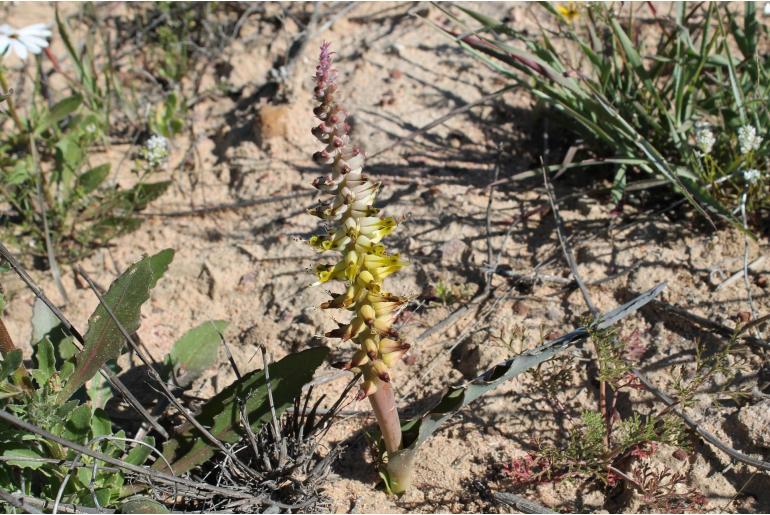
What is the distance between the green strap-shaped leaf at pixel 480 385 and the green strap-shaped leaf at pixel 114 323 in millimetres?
899

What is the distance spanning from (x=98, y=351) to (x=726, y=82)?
2825 millimetres

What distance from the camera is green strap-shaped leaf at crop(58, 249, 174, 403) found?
2.24 meters

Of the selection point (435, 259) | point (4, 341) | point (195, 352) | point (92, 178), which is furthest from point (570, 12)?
point (4, 341)

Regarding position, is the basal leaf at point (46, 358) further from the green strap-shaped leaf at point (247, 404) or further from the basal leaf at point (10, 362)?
the green strap-shaped leaf at point (247, 404)

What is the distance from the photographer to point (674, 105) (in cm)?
312

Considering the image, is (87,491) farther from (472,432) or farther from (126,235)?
(126,235)

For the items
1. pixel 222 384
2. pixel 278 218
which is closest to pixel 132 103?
pixel 278 218

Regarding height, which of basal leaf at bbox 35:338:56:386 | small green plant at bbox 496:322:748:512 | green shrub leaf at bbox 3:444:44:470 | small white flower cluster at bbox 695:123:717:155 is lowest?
small green plant at bbox 496:322:748:512

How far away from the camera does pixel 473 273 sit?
3.08m

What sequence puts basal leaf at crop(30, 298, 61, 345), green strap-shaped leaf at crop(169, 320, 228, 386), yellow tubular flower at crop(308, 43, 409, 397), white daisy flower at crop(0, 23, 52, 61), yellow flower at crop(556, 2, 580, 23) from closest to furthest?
yellow tubular flower at crop(308, 43, 409, 397)
basal leaf at crop(30, 298, 61, 345)
green strap-shaped leaf at crop(169, 320, 228, 386)
white daisy flower at crop(0, 23, 52, 61)
yellow flower at crop(556, 2, 580, 23)

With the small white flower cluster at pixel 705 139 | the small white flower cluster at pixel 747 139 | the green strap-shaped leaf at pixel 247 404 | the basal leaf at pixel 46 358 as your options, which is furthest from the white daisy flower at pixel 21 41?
the small white flower cluster at pixel 747 139

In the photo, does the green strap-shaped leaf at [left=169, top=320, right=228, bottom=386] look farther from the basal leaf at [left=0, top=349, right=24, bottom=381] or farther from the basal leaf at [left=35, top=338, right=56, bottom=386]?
the basal leaf at [left=0, top=349, right=24, bottom=381]

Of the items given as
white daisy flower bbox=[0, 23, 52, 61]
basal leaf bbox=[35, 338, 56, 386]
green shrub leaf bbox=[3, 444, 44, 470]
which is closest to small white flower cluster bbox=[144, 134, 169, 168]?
white daisy flower bbox=[0, 23, 52, 61]

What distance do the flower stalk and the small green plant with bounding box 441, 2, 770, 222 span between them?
1336 mm
